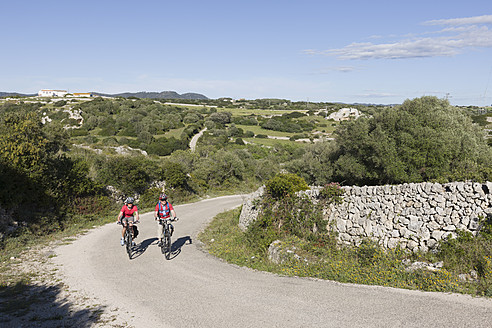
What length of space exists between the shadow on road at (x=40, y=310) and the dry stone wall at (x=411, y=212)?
7.64 metres

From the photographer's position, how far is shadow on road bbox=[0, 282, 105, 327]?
5883 millimetres

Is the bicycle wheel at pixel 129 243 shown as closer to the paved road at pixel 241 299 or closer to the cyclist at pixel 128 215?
the cyclist at pixel 128 215

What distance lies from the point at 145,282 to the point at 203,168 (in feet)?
85.0

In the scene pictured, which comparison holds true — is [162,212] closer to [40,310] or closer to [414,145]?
[40,310]

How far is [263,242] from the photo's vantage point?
465 inches

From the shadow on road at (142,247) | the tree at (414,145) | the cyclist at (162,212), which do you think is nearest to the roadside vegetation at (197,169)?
the tree at (414,145)

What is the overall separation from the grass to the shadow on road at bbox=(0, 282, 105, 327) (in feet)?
16.5

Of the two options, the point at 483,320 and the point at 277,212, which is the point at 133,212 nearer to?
the point at 277,212

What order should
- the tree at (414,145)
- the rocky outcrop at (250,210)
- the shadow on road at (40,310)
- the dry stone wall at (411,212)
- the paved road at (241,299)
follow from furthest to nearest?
1. the tree at (414,145)
2. the rocky outcrop at (250,210)
3. the dry stone wall at (411,212)
4. the shadow on road at (40,310)
5. the paved road at (241,299)

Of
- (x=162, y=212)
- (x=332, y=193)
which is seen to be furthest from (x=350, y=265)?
(x=162, y=212)

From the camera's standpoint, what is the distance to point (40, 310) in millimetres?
6438

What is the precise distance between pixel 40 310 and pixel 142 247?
18.5 ft

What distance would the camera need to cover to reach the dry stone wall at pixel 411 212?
8.58m

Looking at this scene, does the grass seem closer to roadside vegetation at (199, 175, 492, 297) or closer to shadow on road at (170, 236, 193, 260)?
roadside vegetation at (199, 175, 492, 297)
